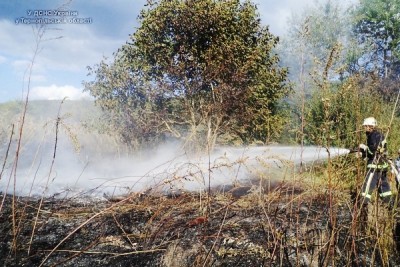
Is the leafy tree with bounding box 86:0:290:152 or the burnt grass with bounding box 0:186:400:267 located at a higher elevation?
the leafy tree with bounding box 86:0:290:152

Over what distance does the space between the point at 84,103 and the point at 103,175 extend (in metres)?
13.8

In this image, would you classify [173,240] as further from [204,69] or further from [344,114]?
[204,69]

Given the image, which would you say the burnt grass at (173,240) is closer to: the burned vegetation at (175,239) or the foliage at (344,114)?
the burned vegetation at (175,239)

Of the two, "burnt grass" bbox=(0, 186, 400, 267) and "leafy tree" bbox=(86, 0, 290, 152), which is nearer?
"burnt grass" bbox=(0, 186, 400, 267)

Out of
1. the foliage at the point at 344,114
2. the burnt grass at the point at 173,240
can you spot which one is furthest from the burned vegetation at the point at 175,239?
the foliage at the point at 344,114

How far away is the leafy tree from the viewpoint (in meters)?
10.7

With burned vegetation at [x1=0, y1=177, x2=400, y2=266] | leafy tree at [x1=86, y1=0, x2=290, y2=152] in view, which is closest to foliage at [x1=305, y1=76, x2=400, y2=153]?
burned vegetation at [x1=0, y1=177, x2=400, y2=266]

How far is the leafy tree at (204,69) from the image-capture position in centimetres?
1071

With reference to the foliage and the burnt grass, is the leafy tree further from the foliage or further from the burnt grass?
A: the burnt grass

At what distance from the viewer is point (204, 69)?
10812mm

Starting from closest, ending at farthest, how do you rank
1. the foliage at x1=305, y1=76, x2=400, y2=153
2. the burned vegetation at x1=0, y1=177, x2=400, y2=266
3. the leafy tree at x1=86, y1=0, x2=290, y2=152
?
the foliage at x1=305, y1=76, x2=400, y2=153 → the burned vegetation at x1=0, y1=177, x2=400, y2=266 → the leafy tree at x1=86, y1=0, x2=290, y2=152

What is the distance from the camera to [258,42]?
11883mm

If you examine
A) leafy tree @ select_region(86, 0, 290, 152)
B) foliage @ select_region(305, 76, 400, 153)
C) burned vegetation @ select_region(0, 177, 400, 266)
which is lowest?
burned vegetation @ select_region(0, 177, 400, 266)

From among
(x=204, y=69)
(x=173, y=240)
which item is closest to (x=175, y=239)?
(x=173, y=240)
